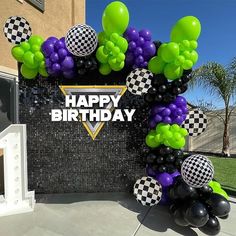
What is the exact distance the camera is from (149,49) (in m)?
3.69

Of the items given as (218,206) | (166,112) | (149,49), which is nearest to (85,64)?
(149,49)

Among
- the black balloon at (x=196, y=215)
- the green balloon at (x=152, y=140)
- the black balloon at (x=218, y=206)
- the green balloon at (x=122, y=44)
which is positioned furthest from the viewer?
the green balloon at (x=152, y=140)

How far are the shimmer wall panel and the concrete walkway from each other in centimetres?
28

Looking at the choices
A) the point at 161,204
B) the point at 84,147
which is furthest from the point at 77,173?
the point at 161,204

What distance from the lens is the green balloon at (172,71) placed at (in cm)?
343

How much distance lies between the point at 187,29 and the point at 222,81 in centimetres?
688

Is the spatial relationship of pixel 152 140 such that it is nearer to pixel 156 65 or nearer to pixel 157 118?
pixel 157 118

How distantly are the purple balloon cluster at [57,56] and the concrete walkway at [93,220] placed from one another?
7.18 ft

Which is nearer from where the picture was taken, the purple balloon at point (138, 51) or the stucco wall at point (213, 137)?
the purple balloon at point (138, 51)

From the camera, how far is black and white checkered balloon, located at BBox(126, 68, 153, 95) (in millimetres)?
3795

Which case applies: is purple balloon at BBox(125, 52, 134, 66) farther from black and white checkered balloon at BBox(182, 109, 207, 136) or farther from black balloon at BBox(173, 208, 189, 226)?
black balloon at BBox(173, 208, 189, 226)

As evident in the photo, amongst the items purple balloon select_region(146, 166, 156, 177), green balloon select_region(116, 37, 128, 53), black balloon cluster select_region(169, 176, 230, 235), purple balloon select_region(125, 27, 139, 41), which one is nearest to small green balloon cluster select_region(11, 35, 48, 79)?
green balloon select_region(116, 37, 128, 53)

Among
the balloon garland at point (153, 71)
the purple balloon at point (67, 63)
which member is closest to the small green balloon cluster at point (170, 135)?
the balloon garland at point (153, 71)

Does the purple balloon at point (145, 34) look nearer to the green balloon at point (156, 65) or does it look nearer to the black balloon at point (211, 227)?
the green balloon at point (156, 65)
